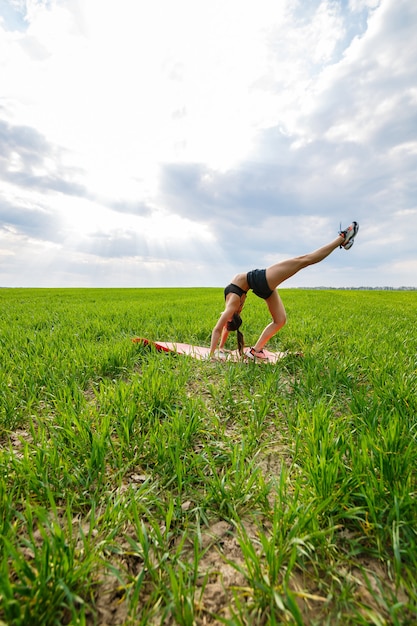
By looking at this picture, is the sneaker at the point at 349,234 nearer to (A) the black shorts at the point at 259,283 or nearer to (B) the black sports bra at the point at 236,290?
(A) the black shorts at the point at 259,283

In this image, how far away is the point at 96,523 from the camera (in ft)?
4.68

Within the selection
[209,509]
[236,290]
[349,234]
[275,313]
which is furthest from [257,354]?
[209,509]

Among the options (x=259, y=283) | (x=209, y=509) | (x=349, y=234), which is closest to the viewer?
(x=209, y=509)

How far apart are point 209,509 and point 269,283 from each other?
328 centimetres

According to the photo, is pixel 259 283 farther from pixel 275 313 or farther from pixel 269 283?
pixel 275 313

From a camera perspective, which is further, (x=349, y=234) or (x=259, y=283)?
(x=259, y=283)

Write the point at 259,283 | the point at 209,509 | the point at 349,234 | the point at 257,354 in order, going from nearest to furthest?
the point at 209,509 → the point at 349,234 → the point at 259,283 → the point at 257,354

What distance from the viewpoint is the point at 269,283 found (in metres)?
4.30

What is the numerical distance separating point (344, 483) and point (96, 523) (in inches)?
51.9


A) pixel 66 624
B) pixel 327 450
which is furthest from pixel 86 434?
pixel 327 450

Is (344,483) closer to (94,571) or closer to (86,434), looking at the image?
(94,571)

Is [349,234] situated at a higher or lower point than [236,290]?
higher

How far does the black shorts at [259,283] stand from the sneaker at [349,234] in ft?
4.19

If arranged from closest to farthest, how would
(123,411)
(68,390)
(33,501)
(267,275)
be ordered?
(33,501) → (123,411) → (68,390) → (267,275)
